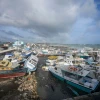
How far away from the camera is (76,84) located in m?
19.7

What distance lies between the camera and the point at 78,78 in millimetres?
21062

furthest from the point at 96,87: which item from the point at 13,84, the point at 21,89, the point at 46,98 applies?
the point at 13,84

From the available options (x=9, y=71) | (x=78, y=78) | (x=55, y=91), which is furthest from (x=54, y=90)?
(x=9, y=71)

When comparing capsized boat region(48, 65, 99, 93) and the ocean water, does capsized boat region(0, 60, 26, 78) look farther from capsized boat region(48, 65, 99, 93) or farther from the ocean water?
capsized boat region(48, 65, 99, 93)

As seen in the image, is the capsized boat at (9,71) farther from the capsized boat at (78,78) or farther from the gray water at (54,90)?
the capsized boat at (78,78)

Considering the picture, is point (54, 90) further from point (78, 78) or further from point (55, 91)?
point (78, 78)

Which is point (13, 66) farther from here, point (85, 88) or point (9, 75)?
point (85, 88)

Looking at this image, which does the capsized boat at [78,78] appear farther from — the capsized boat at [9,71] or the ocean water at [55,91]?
the capsized boat at [9,71]

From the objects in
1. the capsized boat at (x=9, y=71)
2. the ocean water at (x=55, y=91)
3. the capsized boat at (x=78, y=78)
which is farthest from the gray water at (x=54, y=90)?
the capsized boat at (x=9, y=71)

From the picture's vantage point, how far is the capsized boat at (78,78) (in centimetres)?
1770

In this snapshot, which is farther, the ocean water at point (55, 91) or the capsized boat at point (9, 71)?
the capsized boat at point (9, 71)

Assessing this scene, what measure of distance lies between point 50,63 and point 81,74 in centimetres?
1709

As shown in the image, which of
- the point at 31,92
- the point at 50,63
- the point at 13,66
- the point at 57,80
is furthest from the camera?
the point at 50,63

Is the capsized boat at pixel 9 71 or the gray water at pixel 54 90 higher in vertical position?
the capsized boat at pixel 9 71
